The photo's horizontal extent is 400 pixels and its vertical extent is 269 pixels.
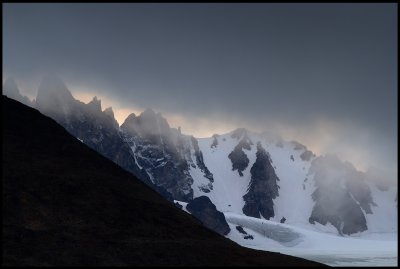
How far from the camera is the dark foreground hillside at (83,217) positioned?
147 feet

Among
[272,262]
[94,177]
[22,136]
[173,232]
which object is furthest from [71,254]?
[22,136]

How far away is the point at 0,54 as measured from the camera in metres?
48.9

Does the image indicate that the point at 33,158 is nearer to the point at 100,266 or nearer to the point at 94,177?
the point at 94,177

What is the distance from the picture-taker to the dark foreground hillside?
4469 centimetres

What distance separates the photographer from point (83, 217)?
54.4m

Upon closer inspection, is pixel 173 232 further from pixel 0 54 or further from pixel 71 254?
pixel 0 54

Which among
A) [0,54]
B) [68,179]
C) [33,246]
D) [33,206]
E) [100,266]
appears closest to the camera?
[100,266]

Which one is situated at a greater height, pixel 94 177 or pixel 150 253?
pixel 94 177

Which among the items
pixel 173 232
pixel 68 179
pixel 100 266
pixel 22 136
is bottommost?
pixel 100 266

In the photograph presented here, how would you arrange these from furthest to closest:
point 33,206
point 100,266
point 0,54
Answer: point 33,206 → point 0,54 → point 100,266

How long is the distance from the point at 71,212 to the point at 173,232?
1211 cm

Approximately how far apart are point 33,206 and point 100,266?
53.7 ft

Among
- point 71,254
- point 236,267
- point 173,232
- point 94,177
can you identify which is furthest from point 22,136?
point 236,267

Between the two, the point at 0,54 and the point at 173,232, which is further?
the point at 173,232
